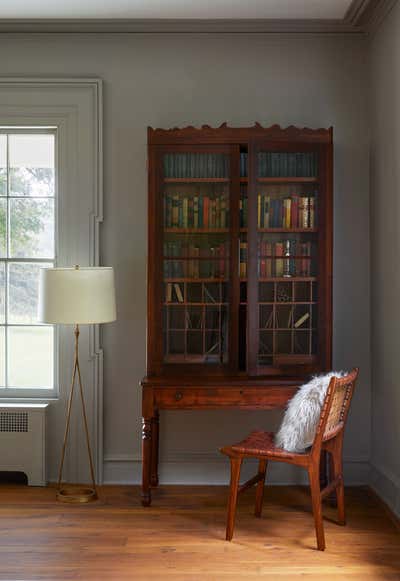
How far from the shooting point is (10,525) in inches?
167

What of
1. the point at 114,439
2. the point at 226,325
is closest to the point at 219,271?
the point at 226,325

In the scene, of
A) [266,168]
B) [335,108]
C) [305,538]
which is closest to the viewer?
[305,538]

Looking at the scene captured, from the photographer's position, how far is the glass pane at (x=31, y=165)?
5.23 m

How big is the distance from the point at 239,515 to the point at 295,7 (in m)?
3.20

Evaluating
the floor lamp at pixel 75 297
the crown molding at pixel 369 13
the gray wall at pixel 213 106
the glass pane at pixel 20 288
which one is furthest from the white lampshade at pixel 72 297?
the crown molding at pixel 369 13

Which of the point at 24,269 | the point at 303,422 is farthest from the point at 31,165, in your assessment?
the point at 303,422

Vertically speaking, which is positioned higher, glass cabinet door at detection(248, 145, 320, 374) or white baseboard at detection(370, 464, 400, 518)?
glass cabinet door at detection(248, 145, 320, 374)

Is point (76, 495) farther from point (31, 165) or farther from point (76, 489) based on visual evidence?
point (31, 165)

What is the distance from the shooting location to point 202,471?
16.7 ft

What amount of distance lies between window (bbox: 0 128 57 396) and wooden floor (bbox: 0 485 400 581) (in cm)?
85

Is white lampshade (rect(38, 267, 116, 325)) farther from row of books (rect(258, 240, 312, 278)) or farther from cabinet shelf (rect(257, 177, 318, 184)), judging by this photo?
cabinet shelf (rect(257, 177, 318, 184))

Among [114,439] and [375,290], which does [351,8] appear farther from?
[114,439]

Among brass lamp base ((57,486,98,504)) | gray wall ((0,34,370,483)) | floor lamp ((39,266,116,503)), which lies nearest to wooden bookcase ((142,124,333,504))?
floor lamp ((39,266,116,503))

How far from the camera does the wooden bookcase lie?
470cm
